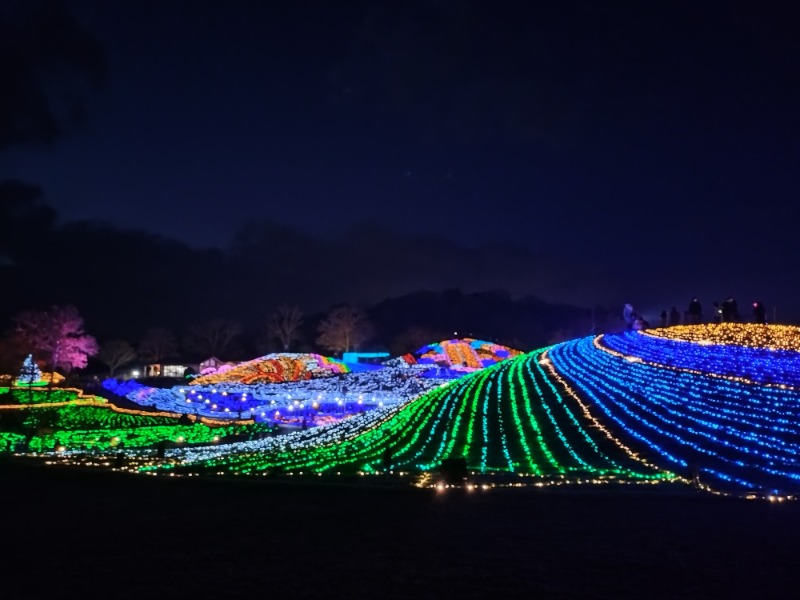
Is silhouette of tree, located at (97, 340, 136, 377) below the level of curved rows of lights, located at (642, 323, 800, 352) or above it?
above

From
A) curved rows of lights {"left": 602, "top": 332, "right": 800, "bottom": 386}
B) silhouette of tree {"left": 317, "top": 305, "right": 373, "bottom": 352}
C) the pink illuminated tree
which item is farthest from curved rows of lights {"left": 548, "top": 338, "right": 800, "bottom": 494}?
silhouette of tree {"left": 317, "top": 305, "right": 373, "bottom": 352}

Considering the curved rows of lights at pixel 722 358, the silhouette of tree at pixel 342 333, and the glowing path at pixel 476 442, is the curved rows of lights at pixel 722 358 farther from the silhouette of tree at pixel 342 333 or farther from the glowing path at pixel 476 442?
the silhouette of tree at pixel 342 333

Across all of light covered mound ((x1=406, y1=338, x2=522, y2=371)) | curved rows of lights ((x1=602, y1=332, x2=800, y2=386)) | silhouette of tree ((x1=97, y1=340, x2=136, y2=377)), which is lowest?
curved rows of lights ((x1=602, y1=332, x2=800, y2=386))

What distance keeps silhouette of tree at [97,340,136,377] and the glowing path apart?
60.0 meters

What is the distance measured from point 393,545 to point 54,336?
62.9m

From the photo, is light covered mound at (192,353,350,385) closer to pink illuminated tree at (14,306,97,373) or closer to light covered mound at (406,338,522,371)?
light covered mound at (406,338,522,371)

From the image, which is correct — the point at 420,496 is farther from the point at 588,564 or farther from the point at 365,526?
the point at 588,564

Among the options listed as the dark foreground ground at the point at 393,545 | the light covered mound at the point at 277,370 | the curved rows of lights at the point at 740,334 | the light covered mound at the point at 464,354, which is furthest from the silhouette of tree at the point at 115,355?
the dark foreground ground at the point at 393,545

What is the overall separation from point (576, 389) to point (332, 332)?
64512 mm

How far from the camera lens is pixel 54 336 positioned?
6253 cm

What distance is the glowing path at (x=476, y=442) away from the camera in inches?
576

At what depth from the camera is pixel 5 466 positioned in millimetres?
16641

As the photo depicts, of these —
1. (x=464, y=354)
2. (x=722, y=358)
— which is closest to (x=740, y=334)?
(x=722, y=358)

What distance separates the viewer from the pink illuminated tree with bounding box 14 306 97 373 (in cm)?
6212
